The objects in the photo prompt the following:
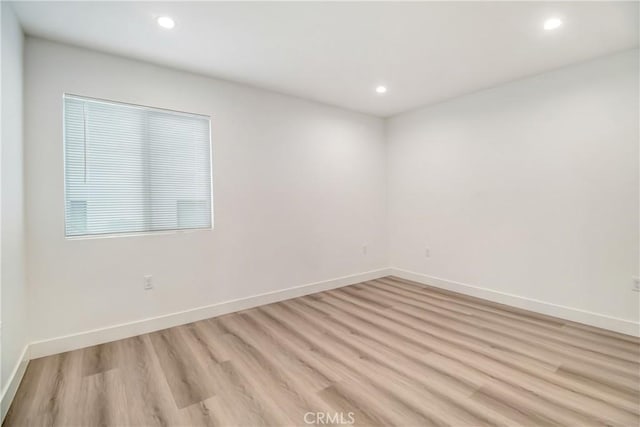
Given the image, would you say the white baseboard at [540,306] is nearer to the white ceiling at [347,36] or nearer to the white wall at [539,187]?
the white wall at [539,187]

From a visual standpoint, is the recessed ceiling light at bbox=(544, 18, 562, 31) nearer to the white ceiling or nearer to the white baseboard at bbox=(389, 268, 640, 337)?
the white ceiling

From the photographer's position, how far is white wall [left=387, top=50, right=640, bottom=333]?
2.68 meters

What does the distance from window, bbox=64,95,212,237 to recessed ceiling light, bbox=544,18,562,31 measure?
3.08 meters

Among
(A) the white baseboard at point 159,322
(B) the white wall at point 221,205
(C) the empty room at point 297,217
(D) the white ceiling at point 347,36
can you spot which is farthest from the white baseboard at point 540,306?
(D) the white ceiling at point 347,36

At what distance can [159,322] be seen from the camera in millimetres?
2805

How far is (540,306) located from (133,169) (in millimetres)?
4314

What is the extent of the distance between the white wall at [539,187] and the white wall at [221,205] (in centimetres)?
97

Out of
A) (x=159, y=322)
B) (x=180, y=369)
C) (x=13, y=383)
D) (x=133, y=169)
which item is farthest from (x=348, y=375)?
(x=133, y=169)

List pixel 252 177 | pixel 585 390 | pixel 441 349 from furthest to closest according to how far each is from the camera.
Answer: pixel 252 177, pixel 441 349, pixel 585 390

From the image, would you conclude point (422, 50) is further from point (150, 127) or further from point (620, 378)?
point (620, 378)

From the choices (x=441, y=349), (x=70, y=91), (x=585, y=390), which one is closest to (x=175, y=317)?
(x=70, y=91)

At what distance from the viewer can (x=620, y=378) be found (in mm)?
1985

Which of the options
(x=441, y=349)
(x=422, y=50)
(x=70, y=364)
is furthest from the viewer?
(x=422, y=50)

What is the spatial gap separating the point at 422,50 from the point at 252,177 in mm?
2109
